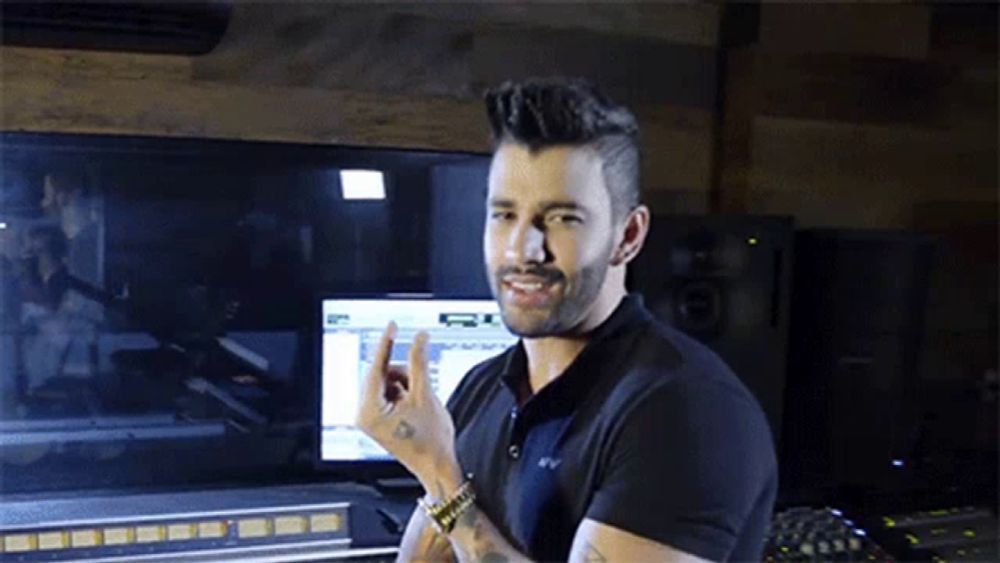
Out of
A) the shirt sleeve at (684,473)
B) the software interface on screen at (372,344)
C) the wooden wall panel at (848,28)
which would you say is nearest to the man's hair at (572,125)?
the shirt sleeve at (684,473)

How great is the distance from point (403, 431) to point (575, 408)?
0.58 ft

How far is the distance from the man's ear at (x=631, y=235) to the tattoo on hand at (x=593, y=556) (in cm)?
31

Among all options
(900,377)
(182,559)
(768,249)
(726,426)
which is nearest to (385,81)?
(768,249)

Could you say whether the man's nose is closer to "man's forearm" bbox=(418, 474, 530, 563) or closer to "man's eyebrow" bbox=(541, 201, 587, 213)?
"man's eyebrow" bbox=(541, 201, 587, 213)

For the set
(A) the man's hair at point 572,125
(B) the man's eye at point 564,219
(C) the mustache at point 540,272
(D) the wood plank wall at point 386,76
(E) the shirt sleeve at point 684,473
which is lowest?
(E) the shirt sleeve at point 684,473

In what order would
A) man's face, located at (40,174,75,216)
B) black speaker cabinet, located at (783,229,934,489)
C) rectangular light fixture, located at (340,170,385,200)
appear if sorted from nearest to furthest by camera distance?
man's face, located at (40,174,75,216)
rectangular light fixture, located at (340,170,385,200)
black speaker cabinet, located at (783,229,934,489)

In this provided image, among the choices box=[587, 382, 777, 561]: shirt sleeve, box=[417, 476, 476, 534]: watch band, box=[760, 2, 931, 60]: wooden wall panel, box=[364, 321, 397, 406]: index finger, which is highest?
box=[760, 2, 931, 60]: wooden wall panel

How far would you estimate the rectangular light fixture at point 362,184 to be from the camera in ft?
6.97

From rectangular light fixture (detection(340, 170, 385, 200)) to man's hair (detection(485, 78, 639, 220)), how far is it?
37.6 inches

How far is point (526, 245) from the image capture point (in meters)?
1.12

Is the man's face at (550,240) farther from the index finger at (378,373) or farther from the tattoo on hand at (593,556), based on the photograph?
the tattoo on hand at (593,556)

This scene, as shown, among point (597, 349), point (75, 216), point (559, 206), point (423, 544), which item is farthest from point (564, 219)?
point (75, 216)

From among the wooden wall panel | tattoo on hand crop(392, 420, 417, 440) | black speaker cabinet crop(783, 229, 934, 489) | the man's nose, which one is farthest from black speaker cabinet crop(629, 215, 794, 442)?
tattoo on hand crop(392, 420, 417, 440)

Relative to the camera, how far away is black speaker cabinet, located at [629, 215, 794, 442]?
85.4 inches
